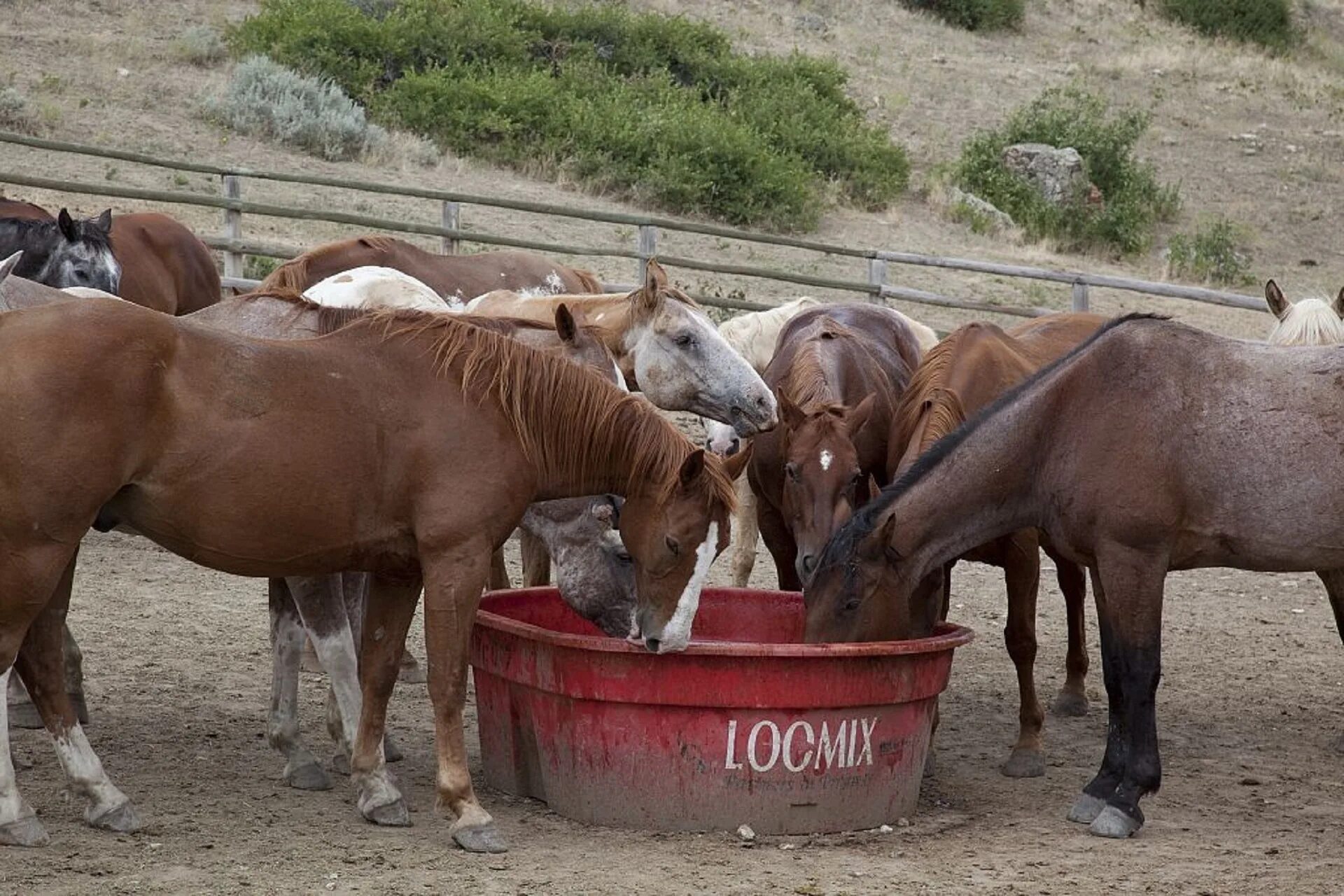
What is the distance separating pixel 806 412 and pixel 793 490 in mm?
450

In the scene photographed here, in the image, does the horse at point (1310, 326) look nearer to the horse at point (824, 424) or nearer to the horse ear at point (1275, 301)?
the horse ear at point (1275, 301)

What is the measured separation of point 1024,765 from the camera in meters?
6.12

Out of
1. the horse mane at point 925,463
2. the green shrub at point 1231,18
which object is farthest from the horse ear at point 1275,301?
the green shrub at point 1231,18

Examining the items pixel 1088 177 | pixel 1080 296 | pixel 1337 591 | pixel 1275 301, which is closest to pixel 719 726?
pixel 1337 591

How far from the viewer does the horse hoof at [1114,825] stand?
5289 mm

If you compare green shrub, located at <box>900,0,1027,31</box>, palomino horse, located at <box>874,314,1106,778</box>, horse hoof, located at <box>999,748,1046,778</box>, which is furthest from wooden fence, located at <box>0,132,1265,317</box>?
green shrub, located at <box>900,0,1027,31</box>

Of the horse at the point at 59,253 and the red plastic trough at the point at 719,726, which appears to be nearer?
the red plastic trough at the point at 719,726

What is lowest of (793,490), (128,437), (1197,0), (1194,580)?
(1194,580)

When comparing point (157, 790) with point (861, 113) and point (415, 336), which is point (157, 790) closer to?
point (415, 336)

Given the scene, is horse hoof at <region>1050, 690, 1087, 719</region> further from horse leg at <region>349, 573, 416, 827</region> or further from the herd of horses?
horse leg at <region>349, 573, 416, 827</region>

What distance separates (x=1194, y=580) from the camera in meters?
10.1

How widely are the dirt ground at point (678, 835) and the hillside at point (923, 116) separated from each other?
10133 millimetres

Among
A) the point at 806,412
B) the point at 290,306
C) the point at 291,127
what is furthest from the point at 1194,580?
the point at 291,127

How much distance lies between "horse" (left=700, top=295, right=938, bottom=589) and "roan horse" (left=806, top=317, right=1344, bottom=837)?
2173 millimetres
